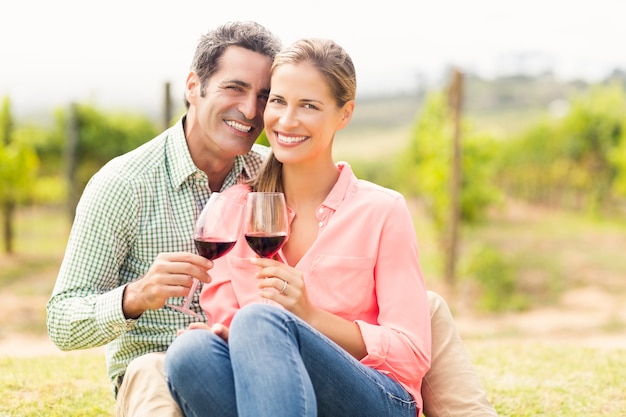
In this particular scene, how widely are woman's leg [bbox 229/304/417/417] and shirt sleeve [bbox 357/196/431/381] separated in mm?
71

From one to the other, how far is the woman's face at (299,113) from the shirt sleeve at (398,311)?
0.39 metres

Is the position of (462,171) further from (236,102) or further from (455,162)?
(236,102)

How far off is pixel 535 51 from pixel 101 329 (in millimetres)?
29389

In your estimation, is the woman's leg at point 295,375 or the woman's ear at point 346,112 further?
the woman's ear at point 346,112

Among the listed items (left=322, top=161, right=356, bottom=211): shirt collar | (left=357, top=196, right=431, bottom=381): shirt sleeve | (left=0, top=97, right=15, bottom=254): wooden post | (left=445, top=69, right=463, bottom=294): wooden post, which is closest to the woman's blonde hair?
(left=322, top=161, right=356, bottom=211): shirt collar

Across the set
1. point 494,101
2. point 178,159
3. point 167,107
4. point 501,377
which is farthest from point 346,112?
point 494,101

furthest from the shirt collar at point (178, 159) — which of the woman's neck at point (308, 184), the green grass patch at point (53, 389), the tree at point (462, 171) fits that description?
the tree at point (462, 171)

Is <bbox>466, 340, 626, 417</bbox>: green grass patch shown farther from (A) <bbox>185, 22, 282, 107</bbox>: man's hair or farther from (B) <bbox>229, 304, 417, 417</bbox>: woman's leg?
(A) <bbox>185, 22, 282, 107</bbox>: man's hair

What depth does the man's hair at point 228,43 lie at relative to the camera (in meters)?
3.16

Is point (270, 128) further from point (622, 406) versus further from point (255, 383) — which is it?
point (622, 406)

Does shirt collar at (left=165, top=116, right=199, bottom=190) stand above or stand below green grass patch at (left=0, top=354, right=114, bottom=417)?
above

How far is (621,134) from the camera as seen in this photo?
20281mm

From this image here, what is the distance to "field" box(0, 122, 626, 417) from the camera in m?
4.16

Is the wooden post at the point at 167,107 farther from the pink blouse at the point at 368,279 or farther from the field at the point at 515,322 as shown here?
the pink blouse at the point at 368,279
